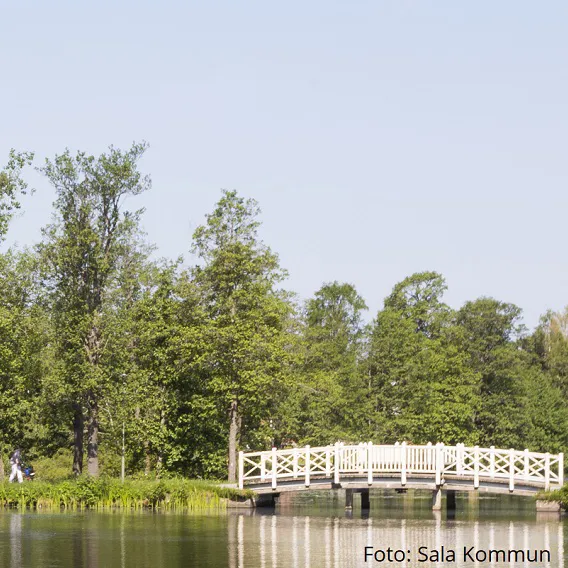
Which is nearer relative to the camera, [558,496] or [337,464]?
[558,496]

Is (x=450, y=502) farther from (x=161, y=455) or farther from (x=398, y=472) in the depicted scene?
(x=161, y=455)

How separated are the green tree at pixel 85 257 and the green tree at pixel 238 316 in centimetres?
401

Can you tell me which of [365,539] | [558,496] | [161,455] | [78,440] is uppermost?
[78,440]

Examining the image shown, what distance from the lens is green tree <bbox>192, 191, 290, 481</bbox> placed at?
5272 cm

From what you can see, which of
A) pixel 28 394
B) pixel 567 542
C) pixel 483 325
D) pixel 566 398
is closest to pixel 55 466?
pixel 28 394

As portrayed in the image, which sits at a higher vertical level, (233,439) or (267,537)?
(233,439)

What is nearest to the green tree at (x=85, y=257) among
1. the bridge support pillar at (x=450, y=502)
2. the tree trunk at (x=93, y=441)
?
the tree trunk at (x=93, y=441)

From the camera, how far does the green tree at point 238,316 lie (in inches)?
2076

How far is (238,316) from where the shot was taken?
176ft

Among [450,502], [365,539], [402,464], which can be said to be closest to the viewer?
[365,539]

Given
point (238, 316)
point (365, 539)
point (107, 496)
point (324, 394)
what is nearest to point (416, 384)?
point (324, 394)

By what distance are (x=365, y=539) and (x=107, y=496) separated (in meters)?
13.5

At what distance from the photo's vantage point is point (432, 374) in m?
72.6

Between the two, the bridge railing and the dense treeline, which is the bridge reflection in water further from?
the dense treeline
